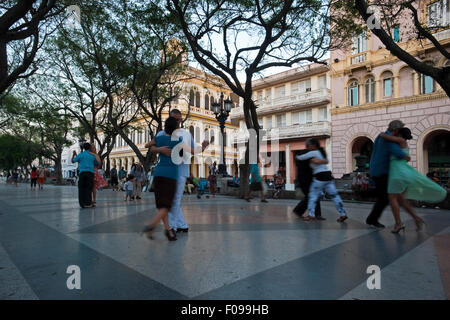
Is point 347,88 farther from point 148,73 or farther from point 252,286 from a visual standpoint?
point 252,286

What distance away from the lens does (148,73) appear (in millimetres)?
16312

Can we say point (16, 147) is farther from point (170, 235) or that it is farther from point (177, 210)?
point (170, 235)

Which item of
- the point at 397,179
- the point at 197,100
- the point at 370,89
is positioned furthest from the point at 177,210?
the point at 197,100

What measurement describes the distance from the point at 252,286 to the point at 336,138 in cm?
2225

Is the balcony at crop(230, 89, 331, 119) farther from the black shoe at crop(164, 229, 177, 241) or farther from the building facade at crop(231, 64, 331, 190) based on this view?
the black shoe at crop(164, 229, 177, 241)

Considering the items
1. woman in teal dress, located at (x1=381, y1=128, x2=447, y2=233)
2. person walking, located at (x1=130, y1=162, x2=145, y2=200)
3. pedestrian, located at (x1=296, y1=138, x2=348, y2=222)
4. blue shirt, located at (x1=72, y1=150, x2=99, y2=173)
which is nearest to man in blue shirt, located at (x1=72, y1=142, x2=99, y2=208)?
blue shirt, located at (x1=72, y1=150, x2=99, y2=173)

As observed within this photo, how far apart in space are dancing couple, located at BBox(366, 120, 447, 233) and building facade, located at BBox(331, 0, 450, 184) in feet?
49.1

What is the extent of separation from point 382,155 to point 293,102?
75.9 ft

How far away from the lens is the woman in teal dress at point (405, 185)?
172 inches

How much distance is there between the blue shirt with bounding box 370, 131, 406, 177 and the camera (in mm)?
4705

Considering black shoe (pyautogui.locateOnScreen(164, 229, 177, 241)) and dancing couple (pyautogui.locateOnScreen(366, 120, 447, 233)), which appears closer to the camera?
black shoe (pyautogui.locateOnScreen(164, 229, 177, 241))

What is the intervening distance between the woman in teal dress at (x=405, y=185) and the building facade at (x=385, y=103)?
1511 centimetres

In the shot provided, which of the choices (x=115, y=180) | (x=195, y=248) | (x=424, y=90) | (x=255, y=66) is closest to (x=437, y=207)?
(x=255, y=66)

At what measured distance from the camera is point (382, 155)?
4.87 meters
